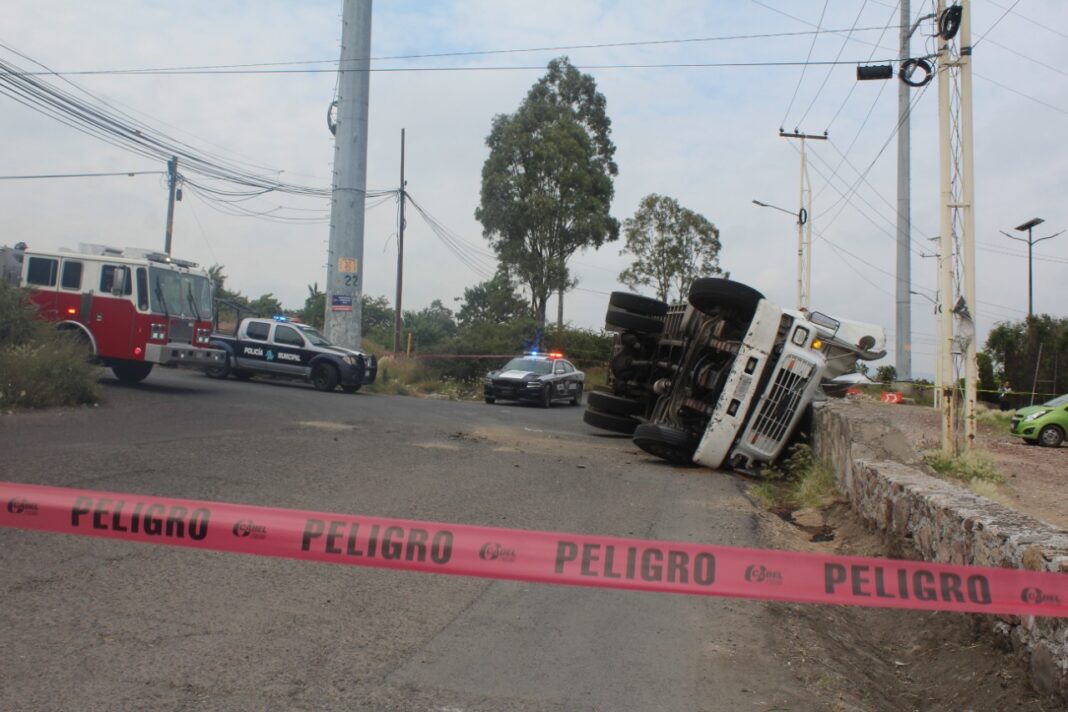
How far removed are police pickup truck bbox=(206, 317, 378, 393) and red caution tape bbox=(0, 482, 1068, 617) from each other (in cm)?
1989

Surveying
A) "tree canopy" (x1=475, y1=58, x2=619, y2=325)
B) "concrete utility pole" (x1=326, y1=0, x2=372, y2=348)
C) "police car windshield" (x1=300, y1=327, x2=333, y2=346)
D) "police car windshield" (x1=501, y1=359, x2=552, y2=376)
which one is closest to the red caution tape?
"police car windshield" (x1=300, y1=327, x2=333, y2=346)

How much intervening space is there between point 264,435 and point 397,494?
455 centimetres

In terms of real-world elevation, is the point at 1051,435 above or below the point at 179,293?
below

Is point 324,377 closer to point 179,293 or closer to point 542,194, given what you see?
point 179,293

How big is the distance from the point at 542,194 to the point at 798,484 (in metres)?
27.0

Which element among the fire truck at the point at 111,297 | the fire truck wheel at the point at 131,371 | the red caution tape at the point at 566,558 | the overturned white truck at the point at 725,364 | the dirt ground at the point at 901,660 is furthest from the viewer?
the fire truck wheel at the point at 131,371

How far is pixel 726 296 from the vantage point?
44.0 ft

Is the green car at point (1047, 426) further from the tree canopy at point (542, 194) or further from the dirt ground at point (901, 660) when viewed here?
the tree canopy at point (542, 194)

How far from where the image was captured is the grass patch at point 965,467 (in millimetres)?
11188

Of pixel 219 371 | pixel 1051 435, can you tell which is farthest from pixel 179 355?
pixel 1051 435

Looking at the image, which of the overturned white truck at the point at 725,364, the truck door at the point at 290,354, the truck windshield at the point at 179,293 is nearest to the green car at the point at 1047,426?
the overturned white truck at the point at 725,364

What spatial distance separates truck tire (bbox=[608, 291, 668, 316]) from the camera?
1593cm

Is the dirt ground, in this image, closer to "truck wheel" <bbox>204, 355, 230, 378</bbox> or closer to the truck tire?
the truck tire

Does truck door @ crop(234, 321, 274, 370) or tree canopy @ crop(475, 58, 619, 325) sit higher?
tree canopy @ crop(475, 58, 619, 325)
